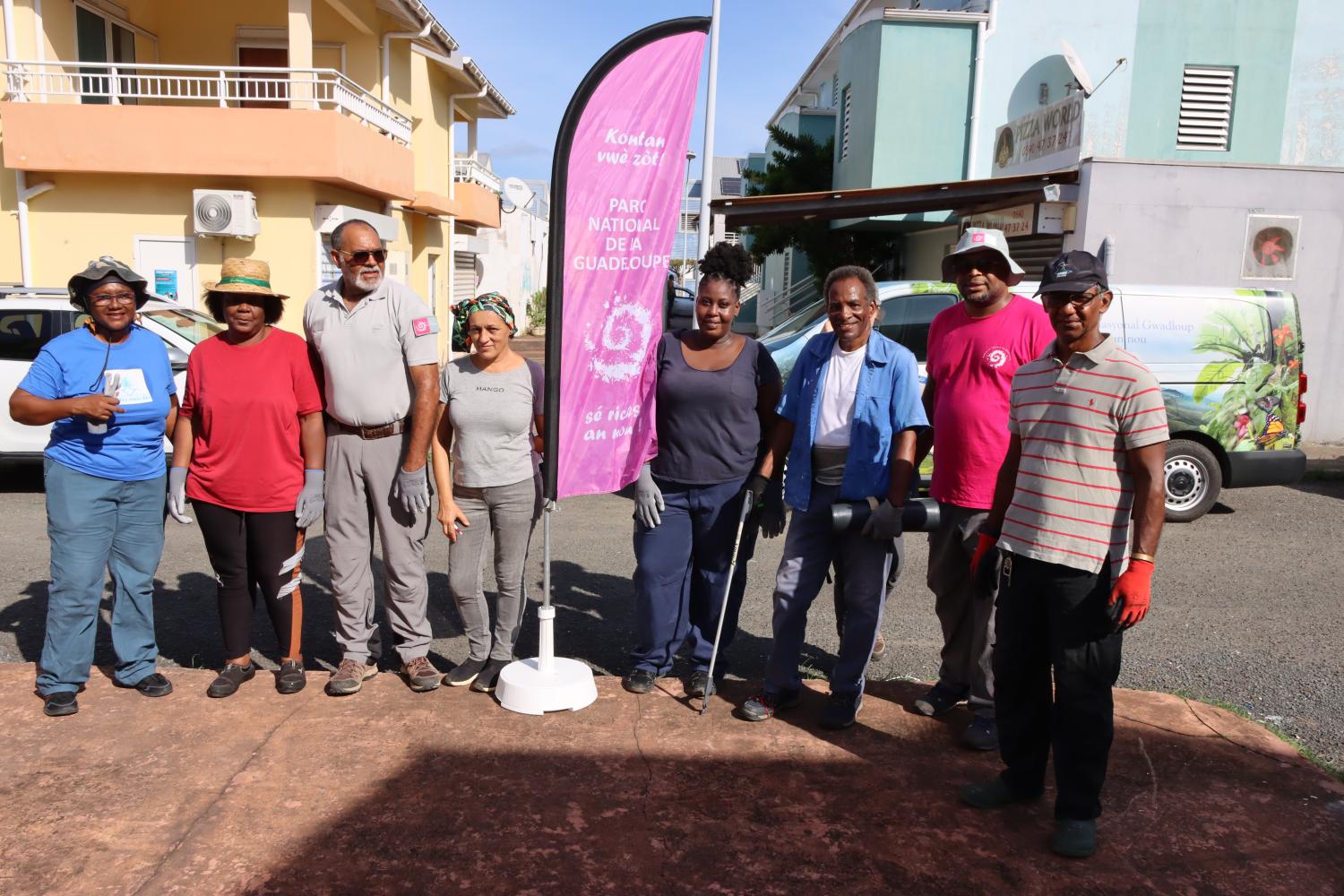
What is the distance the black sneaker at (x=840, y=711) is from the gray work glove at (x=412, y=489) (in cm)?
186

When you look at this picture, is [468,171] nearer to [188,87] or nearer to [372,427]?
[188,87]

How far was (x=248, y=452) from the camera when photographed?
4.13m

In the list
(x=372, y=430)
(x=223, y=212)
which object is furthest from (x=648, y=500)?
(x=223, y=212)

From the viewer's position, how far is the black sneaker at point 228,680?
14.0 feet

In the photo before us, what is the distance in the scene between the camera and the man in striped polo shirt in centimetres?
301

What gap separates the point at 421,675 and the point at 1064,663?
8.59 ft

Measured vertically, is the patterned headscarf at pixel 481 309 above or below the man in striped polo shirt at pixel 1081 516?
above

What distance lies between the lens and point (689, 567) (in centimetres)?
442

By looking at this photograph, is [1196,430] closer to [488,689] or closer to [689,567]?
[689,567]

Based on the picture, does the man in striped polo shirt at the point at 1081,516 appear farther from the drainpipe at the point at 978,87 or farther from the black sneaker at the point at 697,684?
the drainpipe at the point at 978,87

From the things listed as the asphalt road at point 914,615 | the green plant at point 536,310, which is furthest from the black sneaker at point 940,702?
the green plant at point 536,310

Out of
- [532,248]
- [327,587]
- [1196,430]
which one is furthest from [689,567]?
[532,248]

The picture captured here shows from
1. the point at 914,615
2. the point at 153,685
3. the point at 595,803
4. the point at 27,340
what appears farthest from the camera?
the point at 27,340

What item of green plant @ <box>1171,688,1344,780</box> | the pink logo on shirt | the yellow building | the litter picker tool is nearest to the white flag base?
the litter picker tool
